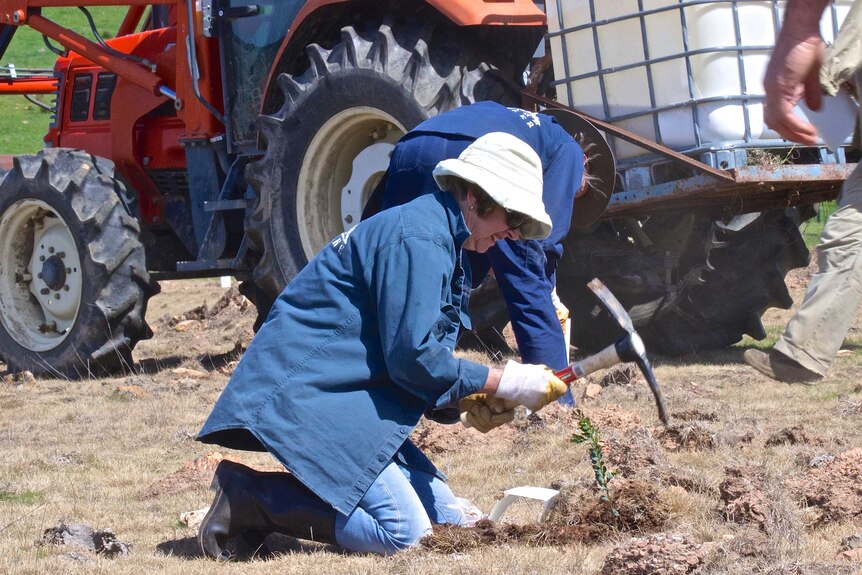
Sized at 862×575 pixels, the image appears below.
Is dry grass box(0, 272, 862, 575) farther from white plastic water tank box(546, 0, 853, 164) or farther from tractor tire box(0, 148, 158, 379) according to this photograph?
white plastic water tank box(546, 0, 853, 164)

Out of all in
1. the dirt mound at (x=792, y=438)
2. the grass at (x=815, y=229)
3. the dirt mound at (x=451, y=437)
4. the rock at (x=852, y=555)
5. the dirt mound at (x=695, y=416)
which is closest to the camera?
the rock at (x=852, y=555)

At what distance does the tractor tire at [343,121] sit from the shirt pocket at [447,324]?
8.37 feet

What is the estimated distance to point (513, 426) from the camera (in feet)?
17.5

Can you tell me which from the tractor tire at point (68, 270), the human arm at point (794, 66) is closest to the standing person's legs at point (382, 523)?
the human arm at point (794, 66)

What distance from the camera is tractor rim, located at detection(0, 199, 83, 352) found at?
8.05 metres

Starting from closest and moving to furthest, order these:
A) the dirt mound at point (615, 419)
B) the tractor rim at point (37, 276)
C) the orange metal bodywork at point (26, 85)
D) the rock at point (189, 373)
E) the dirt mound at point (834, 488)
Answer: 1. the dirt mound at point (834, 488)
2. the dirt mound at point (615, 419)
3. the rock at point (189, 373)
4. the tractor rim at point (37, 276)
5. the orange metal bodywork at point (26, 85)

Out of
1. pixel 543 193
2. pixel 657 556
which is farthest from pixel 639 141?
pixel 657 556

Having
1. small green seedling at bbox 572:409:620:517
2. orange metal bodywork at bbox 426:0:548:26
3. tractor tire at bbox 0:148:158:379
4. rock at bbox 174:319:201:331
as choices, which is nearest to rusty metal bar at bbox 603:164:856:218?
orange metal bodywork at bbox 426:0:548:26

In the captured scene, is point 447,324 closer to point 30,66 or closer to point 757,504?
point 757,504

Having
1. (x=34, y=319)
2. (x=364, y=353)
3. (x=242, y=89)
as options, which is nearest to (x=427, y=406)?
(x=364, y=353)

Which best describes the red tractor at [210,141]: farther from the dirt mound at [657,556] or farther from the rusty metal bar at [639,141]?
the dirt mound at [657,556]

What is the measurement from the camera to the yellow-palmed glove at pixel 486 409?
376cm

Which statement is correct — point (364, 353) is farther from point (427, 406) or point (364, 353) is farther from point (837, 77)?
point (837, 77)

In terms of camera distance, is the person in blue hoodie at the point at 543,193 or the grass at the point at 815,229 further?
the grass at the point at 815,229
